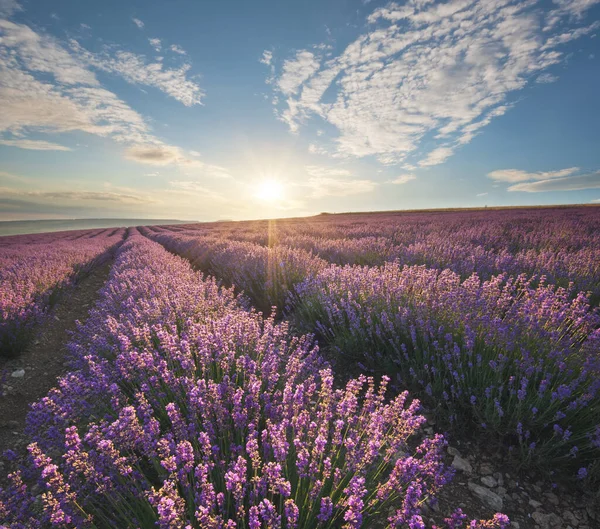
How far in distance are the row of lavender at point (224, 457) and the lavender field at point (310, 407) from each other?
0.5 inches

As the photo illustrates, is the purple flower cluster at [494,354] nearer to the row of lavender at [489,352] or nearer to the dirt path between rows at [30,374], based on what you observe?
the row of lavender at [489,352]

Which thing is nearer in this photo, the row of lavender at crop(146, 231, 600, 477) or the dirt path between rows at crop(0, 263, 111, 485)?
the row of lavender at crop(146, 231, 600, 477)

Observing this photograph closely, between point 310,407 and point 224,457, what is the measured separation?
0.88 meters

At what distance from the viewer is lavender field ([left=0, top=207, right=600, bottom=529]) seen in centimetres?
129

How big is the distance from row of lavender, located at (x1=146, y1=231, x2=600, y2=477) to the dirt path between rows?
9.57 ft

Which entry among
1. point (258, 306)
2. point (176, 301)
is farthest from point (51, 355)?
point (258, 306)

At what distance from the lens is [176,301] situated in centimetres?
333

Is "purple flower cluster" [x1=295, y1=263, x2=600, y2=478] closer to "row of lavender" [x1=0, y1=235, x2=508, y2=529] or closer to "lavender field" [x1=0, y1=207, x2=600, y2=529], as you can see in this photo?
"lavender field" [x1=0, y1=207, x2=600, y2=529]

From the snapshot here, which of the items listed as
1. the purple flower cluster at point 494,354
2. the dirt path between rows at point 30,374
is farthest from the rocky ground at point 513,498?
the dirt path between rows at point 30,374

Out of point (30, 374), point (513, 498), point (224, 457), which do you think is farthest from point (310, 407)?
point (30, 374)

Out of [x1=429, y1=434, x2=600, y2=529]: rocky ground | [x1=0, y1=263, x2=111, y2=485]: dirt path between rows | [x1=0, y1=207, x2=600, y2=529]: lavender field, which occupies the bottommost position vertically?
[x1=0, y1=263, x2=111, y2=485]: dirt path between rows

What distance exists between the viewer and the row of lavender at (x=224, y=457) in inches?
45.9

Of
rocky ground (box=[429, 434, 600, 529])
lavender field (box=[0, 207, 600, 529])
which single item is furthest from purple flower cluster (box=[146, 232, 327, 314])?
rocky ground (box=[429, 434, 600, 529])

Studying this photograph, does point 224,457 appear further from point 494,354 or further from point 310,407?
point 494,354
